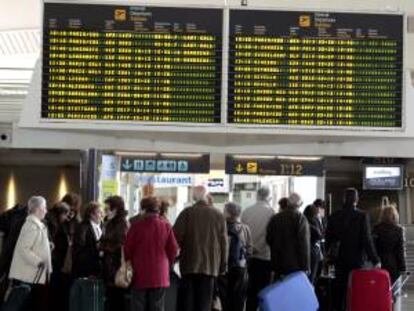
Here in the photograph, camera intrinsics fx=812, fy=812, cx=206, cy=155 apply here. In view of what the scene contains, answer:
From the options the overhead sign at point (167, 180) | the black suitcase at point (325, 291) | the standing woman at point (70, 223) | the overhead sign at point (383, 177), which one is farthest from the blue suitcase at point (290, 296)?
the overhead sign at point (383, 177)

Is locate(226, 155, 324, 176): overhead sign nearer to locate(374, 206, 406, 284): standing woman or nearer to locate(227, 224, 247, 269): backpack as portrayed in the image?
locate(374, 206, 406, 284): standing woman

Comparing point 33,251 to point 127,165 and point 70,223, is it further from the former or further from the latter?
point 127,165

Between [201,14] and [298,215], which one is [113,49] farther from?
[298,215]

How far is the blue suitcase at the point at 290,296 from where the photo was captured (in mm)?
7531

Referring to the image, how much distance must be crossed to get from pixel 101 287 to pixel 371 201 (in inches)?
601

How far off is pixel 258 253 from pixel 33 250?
2725 millimetres

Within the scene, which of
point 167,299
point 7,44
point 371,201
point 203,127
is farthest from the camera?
point 371,201

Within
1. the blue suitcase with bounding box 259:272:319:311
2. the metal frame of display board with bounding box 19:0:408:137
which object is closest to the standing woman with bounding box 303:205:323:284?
the blue suitcase with bounding box 259:272:319:311

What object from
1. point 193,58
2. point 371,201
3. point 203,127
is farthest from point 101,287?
point 371,201

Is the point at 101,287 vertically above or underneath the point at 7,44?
underneath

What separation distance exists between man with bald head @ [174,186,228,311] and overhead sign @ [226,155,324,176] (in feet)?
9.20

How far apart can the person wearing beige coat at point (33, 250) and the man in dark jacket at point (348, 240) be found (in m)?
3.28

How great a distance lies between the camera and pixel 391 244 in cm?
955

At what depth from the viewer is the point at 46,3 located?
25.5ft
